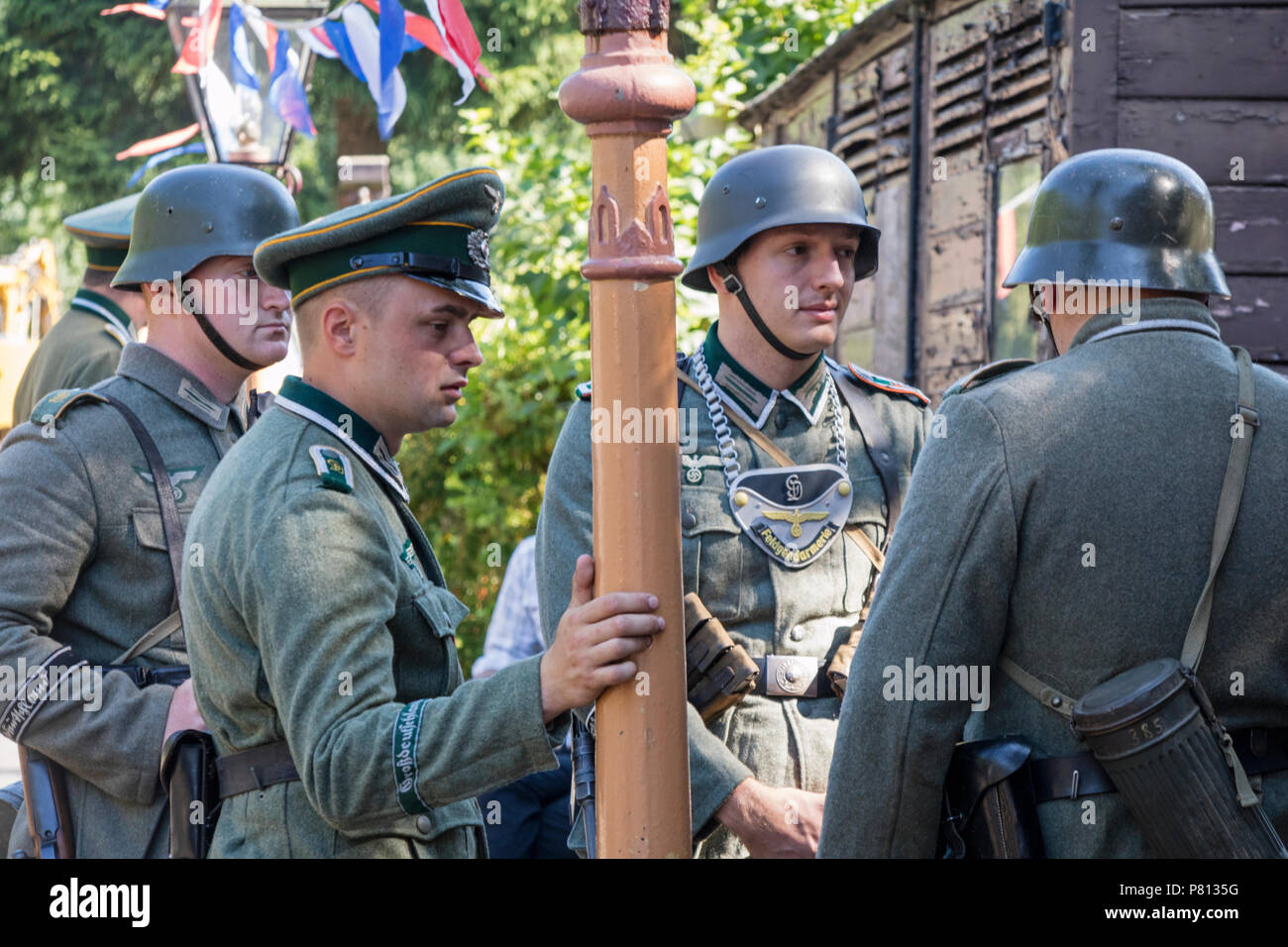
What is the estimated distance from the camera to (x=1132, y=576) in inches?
94.4

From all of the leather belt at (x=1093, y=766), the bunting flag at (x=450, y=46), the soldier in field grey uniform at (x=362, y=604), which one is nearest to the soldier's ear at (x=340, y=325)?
the soldier in field grey uniform at (x=362, y=604)

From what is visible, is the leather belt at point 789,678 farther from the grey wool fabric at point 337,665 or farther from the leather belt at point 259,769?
the leather belt at point 259,769

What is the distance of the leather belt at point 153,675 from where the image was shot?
10.7 ft

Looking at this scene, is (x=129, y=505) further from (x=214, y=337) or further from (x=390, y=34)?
(x=390, y=34)

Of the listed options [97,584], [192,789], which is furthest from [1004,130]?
[192,789]

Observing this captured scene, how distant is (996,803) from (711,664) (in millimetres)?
811

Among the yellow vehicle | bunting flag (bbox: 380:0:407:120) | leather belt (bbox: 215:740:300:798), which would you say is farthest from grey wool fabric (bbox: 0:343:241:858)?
the yellow vehicle

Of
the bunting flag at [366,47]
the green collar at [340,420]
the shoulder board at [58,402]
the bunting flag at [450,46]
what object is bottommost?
the green collar at [340,420]

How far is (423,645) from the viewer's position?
2520 mm

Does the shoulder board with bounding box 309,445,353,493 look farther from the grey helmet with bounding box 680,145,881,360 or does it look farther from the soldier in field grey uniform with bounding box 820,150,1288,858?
the grey helmet with bounding box 680,145,881,360

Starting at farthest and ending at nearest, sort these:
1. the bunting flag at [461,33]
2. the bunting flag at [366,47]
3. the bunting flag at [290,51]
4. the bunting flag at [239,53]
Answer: the bunting flag at [239,53]
the bunting flag at [366,47]
the bunting flag at [290,51]
the bunting flag at [461,33]

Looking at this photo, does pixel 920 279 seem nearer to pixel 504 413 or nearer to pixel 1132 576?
pixel 504 413

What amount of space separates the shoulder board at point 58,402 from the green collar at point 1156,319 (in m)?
2.14
